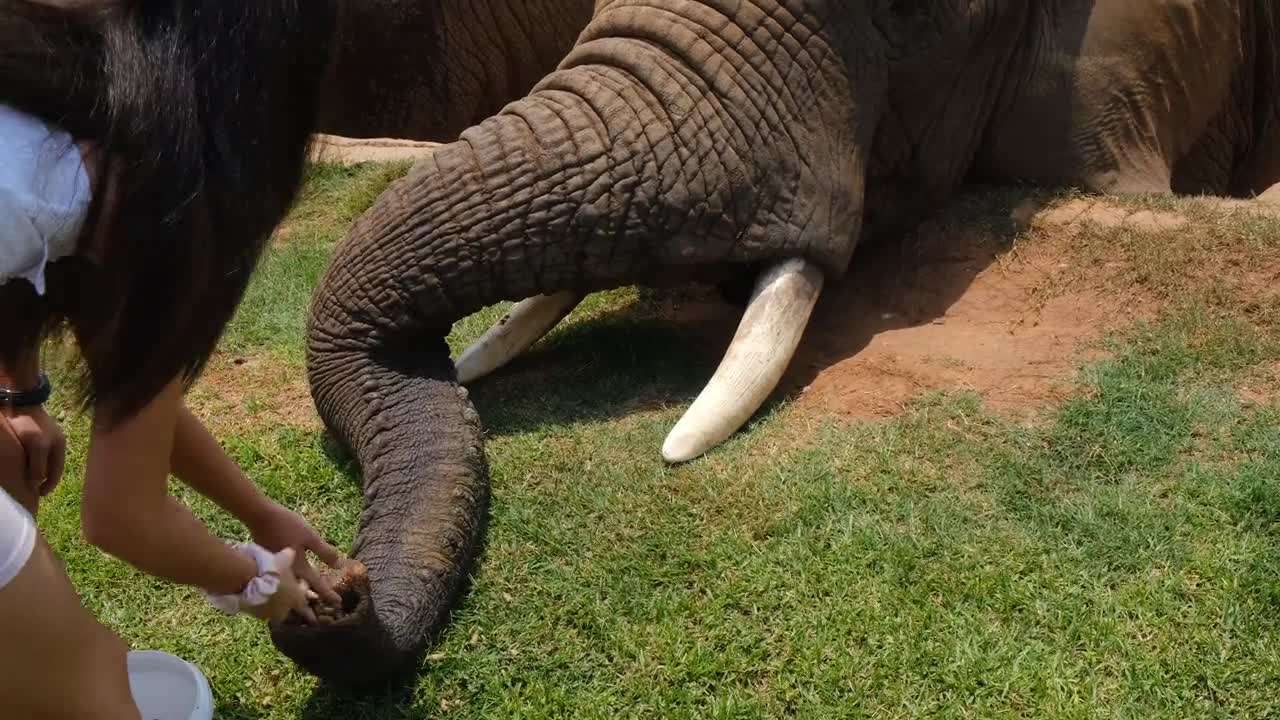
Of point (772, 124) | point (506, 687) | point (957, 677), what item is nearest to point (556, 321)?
point (772, 124)

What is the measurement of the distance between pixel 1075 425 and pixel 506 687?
167 cm

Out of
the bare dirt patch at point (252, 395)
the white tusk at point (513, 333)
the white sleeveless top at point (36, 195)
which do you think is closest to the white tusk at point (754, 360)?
the white tusk at point (513, 333)

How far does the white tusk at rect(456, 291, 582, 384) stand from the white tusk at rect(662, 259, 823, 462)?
666 millimetres

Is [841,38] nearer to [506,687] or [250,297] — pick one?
[506,687]

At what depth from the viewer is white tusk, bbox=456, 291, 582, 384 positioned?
378cm

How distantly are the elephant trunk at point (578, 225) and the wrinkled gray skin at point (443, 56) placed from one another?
2.43 metres

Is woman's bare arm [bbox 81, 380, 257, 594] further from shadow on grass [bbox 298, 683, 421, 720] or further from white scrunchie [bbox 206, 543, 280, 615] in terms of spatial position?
shadow on grass [bbox 298, 683, 421, 720]

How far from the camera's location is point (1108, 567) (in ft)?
8.68

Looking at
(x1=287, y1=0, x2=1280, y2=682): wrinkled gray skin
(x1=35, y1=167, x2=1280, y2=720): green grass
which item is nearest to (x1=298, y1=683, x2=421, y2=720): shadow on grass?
(x1=35, y1=167, x2=1280, y2=720): green grass

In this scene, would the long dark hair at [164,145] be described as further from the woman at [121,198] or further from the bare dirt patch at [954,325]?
the bare dirt patch at [954,325]

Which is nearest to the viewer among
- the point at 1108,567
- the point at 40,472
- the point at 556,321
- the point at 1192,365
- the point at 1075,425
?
the point at 40,472

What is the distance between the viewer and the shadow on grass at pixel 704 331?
357 cm

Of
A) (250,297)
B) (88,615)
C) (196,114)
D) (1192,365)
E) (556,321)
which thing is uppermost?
(196,114)

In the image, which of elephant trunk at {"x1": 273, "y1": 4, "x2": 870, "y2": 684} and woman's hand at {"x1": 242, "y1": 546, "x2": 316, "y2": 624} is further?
elephant trunk at {"x1": 273, "y1": 4, "x2": 870, "y2": 684}
